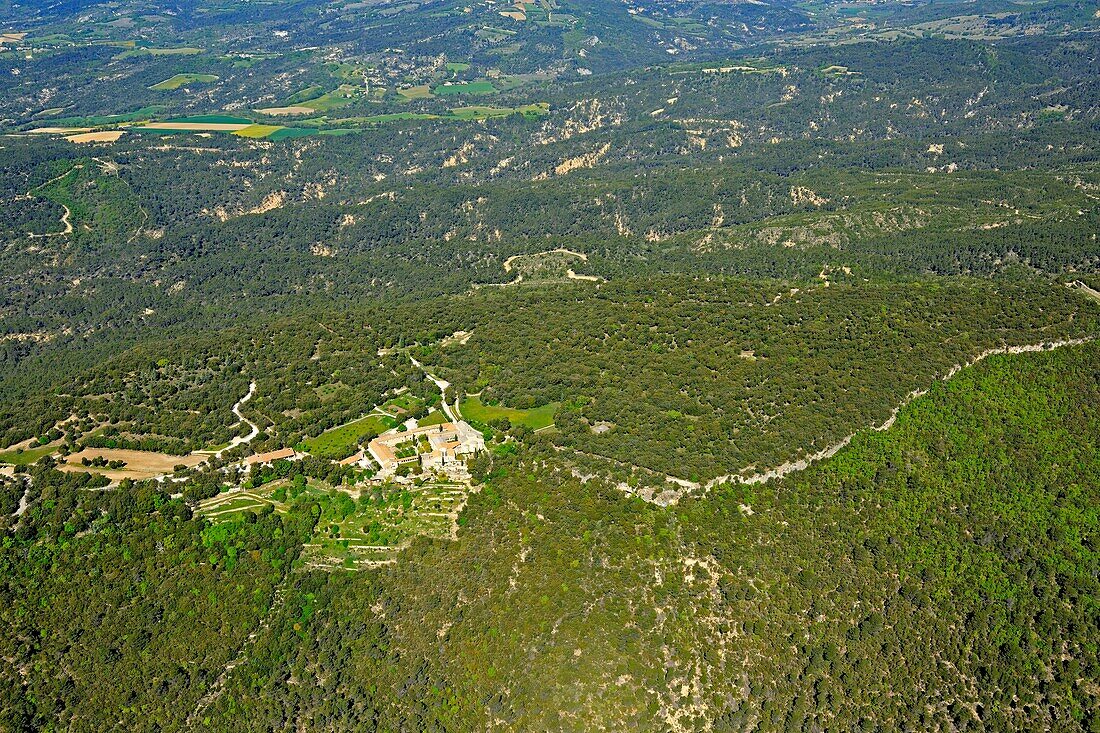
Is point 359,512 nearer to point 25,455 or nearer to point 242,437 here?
point 242,437

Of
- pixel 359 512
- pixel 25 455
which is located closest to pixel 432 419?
pixel 359 512

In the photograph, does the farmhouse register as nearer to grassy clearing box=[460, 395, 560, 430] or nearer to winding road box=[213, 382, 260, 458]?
grassy clearing box=[460, 395, 560, 430]

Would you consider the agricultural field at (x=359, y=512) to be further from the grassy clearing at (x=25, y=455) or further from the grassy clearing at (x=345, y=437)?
the grassy clearing at (x=25, y=455)

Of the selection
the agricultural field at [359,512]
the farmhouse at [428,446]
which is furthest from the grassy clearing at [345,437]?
the agricultural field at [359,512]

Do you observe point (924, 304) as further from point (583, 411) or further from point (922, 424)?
point (583, 411)

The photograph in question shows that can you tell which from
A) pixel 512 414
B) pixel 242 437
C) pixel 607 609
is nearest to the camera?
pixel 607 609

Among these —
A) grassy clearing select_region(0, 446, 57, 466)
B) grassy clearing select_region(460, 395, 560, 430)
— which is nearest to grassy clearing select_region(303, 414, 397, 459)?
grassy clearing select_region(460, 395, 560, 430)

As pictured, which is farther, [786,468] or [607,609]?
[786,468]
